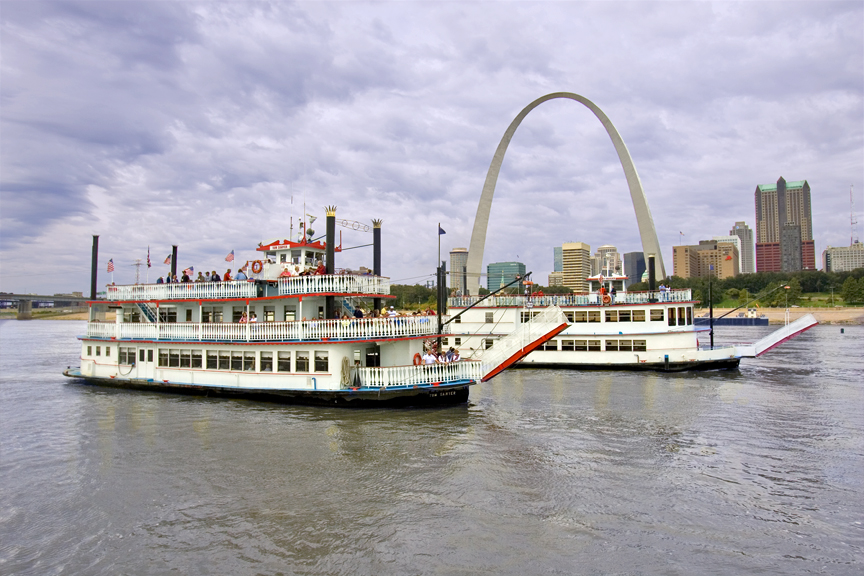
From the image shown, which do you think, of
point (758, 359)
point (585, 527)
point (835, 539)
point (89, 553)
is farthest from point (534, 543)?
point (758, 359)

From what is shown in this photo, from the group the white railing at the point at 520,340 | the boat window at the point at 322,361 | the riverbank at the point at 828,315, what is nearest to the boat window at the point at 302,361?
the boat window at the point at 322,361

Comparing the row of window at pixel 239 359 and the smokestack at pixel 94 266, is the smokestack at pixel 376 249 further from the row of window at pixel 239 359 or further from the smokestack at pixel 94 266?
the smokestack at pixel 94 266

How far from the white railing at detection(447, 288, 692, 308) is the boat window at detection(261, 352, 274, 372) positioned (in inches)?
745

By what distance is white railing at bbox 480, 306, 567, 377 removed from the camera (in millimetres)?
22984

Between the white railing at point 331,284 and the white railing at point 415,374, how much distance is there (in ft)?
11.2

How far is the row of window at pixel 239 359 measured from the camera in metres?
22.9

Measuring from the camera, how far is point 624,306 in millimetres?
37188

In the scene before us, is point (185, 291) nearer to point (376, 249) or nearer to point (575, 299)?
point (376, 249)

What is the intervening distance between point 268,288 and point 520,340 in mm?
11235

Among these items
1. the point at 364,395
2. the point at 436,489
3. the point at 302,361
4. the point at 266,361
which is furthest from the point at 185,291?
the point at 436,489

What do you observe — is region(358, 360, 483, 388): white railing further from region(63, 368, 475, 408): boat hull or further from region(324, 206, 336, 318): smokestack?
region(324, 206, 336, 318): smokestack

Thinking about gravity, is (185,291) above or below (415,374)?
above

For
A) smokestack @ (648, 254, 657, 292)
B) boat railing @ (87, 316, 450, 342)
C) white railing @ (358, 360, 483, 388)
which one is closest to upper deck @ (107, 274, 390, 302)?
boat railing @ (87, 316, 450, 342)

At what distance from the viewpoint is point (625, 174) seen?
61781 millimetres
